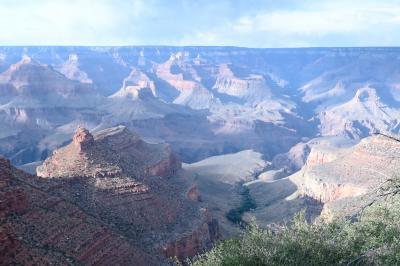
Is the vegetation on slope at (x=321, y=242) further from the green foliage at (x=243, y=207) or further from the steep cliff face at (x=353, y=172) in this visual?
the steep cliff face at (x=353, y=172)

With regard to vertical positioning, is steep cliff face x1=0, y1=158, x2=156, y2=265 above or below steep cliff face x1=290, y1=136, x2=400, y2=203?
above

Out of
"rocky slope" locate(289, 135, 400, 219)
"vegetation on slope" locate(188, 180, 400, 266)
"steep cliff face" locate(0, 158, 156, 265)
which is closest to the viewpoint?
"vegetation on slope" locate(188, 180, 400, 266)

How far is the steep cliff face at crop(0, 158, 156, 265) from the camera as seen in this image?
2836 centimetres

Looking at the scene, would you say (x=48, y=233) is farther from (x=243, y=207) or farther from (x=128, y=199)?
(x=243, y=207)

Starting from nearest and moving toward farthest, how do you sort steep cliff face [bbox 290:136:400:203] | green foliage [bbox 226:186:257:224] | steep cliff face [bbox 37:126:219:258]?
1. steep cliff face [bbox 37:126:219:258]
2. steep cliff face [bbox 290:136:400:203]
3. green foliage [bbox 226:186:257:224]

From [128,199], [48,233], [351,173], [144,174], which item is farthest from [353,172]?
[48,233]

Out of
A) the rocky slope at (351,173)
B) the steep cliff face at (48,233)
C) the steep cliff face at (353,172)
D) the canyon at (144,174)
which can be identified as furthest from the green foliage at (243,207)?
the steep cliff face at (48,233)

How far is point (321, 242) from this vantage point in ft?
75.0

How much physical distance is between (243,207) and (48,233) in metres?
53.8

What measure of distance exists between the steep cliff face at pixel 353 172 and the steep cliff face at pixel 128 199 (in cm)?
2897

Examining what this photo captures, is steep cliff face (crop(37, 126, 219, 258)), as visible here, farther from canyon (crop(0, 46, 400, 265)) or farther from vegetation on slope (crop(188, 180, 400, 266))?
vegetation on slope (crop(188, 180, 400, 266))

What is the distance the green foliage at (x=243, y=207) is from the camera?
72812 mm

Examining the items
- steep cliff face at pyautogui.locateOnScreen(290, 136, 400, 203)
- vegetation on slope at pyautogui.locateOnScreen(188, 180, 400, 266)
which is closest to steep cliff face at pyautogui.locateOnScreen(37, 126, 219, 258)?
vegetation on slope at pyautogui.locateOnScreen(188, 180, 400, 266)

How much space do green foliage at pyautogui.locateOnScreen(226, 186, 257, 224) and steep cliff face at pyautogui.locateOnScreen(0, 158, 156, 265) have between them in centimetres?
3293
